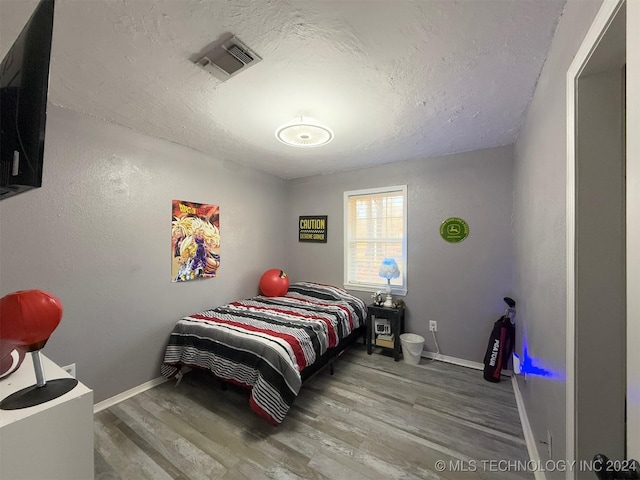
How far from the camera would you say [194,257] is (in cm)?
269

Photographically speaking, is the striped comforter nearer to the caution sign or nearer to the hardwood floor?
the hardwood floor

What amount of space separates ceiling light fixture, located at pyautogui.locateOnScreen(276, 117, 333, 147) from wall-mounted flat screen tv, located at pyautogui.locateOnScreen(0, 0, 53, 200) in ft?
4.03

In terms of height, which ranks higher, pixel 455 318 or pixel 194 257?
pixel 194 257

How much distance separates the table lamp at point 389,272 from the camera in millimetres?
3090

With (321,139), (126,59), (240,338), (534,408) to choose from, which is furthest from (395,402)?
(126,59)

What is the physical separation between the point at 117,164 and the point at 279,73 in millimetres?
1657

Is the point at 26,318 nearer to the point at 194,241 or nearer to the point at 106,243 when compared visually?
the point at 106,243

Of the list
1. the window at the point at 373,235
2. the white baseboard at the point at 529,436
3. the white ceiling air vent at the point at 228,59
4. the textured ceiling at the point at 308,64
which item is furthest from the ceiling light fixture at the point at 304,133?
the white baseboard at the point at 529,436

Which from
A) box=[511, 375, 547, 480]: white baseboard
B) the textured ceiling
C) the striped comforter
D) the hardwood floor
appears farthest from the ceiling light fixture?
box=[511, 375, 547, 480]: white baseboard

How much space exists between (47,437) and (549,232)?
2399 millimetres

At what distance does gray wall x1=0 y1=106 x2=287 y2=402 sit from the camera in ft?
5.81

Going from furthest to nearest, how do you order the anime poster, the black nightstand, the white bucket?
the black nightstand, the white bucket, the anime poster

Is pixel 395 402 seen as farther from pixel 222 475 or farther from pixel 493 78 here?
pixel 493 78

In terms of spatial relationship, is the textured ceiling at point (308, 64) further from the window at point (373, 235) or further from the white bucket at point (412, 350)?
the white bucket at point (412, 350)
